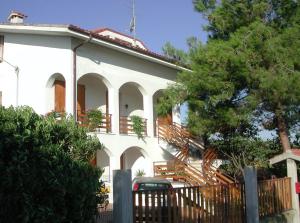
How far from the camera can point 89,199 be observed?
7570 millimetres

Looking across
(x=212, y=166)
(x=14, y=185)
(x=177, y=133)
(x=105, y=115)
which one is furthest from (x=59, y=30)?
(x=14, y=185)

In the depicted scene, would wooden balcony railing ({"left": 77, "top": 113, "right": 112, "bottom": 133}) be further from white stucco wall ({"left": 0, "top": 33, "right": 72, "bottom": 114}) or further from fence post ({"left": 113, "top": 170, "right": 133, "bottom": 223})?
fence post ({"left": 113, "top": 170, "right": 133, "bottom": 223})

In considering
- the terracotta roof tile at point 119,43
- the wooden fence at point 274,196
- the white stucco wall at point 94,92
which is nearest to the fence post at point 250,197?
the wooden fence at point 274,196

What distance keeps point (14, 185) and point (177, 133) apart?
1590cm

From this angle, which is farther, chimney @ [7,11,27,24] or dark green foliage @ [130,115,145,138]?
dark green foliage @ [130,115,145,138]

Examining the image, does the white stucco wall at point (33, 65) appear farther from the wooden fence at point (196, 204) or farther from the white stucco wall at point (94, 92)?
the wooden fence at point (196, 204)

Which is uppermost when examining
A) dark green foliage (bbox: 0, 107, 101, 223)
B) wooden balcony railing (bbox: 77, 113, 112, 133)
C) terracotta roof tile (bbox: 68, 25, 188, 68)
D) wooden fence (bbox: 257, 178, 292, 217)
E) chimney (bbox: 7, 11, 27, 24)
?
chimney (bbox: 7, 11, 27, 24)

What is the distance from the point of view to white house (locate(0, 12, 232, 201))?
718 inches

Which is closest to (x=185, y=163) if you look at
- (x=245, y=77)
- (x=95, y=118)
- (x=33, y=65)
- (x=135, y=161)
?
(x=135, y=161)

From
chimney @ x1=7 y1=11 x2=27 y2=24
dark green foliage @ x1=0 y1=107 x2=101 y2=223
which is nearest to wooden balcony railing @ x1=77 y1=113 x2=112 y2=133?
chimney @ x1=7 y1=11 x2=27 y2=24

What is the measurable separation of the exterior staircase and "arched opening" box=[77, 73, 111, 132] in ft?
10.1

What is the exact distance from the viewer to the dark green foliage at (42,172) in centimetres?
640

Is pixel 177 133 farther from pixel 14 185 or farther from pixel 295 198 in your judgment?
pixel 14 185

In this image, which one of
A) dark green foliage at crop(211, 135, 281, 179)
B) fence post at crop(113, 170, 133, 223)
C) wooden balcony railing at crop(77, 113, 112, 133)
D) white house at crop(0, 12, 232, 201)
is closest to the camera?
fence post at crop(113, 170, 133, 223)
